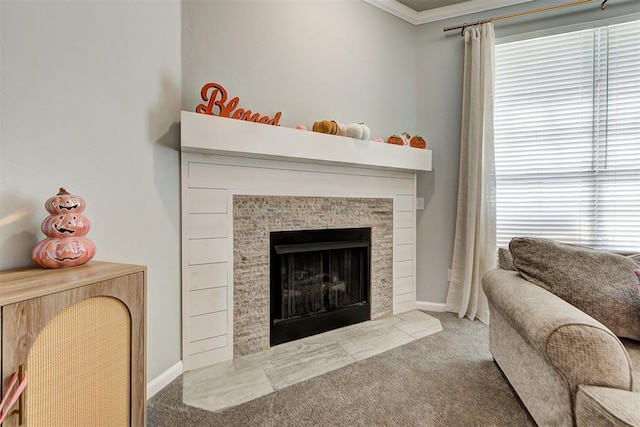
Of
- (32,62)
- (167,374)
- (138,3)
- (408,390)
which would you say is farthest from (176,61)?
(408,390)

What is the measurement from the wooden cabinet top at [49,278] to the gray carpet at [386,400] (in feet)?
2.60

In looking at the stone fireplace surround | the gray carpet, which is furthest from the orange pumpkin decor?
the gray carpet

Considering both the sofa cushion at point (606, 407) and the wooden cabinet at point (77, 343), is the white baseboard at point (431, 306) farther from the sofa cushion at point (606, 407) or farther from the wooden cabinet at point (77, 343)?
the wooden cabinet at point (77, 343)

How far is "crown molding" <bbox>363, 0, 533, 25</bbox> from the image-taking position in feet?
8.60

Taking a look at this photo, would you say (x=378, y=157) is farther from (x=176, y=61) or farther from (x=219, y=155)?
(x=176, y=61)

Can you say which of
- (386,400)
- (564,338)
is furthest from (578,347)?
(386,400)

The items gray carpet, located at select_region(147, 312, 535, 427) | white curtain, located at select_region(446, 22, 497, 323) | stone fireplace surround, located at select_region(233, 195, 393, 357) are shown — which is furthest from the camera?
white curtain, located at select_region(446, 22, 497, 323)

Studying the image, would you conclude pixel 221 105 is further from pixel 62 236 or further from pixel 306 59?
A: pixel 62 236

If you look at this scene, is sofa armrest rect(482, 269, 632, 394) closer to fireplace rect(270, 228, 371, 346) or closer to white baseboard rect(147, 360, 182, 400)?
fireplace rect(270, 228, 371, 346)

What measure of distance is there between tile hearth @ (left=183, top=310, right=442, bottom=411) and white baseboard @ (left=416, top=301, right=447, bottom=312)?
26 centimetres

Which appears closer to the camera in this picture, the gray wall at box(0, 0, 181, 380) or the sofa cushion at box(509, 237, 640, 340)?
the gray wall at box(0, 0, 181, 380)

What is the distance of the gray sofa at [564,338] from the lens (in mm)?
953

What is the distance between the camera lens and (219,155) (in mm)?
1894

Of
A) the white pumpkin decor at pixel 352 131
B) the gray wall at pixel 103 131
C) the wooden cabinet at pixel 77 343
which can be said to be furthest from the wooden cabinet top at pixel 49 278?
the white pumpkin decor at pixel 352 131
